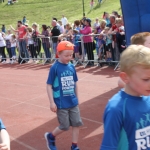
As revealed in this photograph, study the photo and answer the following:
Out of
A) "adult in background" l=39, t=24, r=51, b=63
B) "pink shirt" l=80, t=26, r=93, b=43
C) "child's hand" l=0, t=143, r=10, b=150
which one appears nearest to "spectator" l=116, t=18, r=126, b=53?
"pink shirt" l=80, t=26, r=93, b=43

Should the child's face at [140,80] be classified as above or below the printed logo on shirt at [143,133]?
above

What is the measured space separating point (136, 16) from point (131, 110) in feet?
16.7

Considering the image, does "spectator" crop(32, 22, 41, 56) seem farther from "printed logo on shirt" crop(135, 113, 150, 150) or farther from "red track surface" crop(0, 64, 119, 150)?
"printed logo on shirt" crop(135, 113, 150, 150)

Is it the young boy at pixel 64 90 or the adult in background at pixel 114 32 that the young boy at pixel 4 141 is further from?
the adult in background at pixel 114 32

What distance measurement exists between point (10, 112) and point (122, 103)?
5.86m

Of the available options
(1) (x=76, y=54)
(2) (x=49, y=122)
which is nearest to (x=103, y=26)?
(1) (x=76, y=54)

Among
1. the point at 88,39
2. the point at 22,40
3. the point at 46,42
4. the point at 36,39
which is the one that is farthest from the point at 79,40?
the point at 22,40

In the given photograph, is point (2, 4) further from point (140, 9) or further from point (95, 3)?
point (140, 9)

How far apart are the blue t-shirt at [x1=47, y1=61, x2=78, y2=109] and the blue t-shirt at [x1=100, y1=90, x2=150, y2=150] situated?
2.53 m

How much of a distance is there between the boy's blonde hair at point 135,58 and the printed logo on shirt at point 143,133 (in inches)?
13.9

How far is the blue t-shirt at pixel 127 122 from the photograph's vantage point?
236cm

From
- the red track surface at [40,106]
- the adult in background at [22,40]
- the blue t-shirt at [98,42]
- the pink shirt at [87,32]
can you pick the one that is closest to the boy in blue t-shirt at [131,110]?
the red track surface at [40,106]

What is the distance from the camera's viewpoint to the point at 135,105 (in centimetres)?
238

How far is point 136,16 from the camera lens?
282 inches
